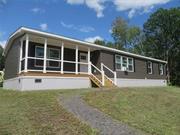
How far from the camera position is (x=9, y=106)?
983 centimetres

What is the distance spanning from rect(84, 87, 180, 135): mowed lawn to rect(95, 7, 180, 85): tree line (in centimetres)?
3121

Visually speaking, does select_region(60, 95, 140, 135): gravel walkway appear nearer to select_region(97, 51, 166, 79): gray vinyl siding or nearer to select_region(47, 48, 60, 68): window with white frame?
select_region(47, 48, 60, 68): window with white frame

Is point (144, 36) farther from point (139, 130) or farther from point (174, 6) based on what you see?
point (139, 130)

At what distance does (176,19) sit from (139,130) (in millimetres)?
42065

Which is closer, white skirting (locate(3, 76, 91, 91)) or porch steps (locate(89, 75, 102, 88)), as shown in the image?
white skirting (locate(3, 76, 91, 91))

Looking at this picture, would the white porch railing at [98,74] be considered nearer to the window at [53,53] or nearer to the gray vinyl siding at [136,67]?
the gray vinyl siding at [136,67]

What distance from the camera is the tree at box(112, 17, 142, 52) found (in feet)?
176

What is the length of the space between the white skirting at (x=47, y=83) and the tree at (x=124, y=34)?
1479 inches

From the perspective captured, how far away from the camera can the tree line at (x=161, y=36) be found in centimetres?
4405

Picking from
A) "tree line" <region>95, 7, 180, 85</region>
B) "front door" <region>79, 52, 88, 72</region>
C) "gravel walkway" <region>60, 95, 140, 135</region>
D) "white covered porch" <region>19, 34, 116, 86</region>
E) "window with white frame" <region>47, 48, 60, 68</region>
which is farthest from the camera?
"tree line" <region>95, 7, 180, 85</region>

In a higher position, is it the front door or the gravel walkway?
the front door

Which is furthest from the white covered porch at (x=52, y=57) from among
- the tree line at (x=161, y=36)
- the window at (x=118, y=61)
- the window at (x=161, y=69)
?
the tree line at (x=161, y=36)

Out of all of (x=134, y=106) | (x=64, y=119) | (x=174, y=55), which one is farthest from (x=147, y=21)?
(x=64, y=119)

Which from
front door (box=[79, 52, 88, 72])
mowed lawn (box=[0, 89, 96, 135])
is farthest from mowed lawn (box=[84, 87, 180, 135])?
front door (box=[79, 52, 88, 72])
